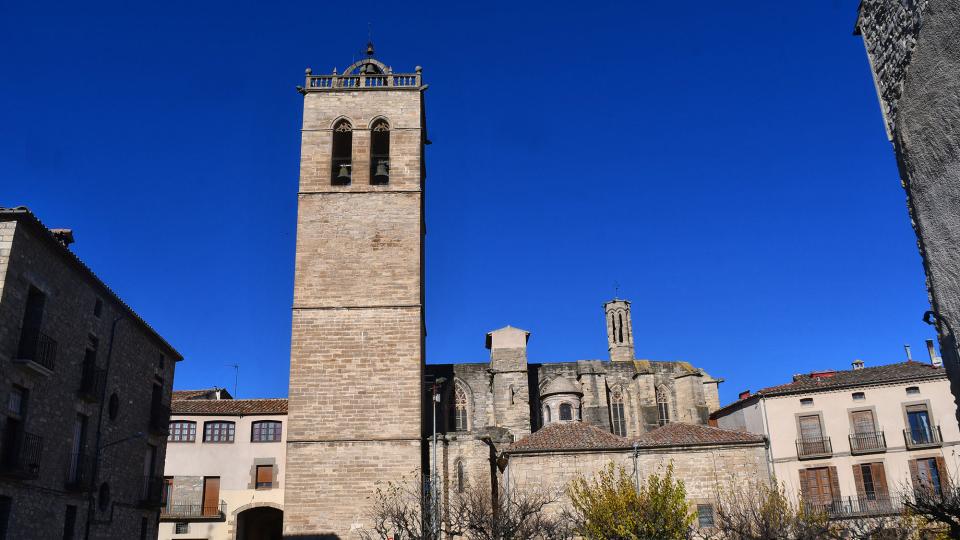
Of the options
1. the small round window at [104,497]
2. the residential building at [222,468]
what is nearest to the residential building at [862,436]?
the residential building at [222,468]

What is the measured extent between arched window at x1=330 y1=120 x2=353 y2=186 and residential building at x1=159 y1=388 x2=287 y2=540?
29.5 feet

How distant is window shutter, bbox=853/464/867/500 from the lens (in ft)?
83.0

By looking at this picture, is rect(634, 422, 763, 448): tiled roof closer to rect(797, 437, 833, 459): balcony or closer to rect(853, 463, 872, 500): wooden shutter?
rect(797, 437, 833, 459): balcony

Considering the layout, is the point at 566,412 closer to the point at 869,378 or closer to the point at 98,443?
the point at 869,378

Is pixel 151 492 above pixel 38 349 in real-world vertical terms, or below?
below

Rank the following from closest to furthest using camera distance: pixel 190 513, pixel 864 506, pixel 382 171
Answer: pixel 864 506 → pixel 382 171 → pixel 190 513

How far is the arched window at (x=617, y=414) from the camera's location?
118 feet

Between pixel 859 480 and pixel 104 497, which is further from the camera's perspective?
pixel 859 480

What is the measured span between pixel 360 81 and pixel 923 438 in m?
21.2

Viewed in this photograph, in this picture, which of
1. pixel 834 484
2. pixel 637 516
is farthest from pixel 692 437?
pixel 637 516

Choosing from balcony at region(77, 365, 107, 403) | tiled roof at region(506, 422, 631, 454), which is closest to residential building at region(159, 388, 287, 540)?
tiled roof at region(506, 422, 631, 454)

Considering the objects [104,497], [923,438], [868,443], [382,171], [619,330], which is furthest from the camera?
[619,330]

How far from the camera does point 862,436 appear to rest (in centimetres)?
2602

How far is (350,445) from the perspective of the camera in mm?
22375
